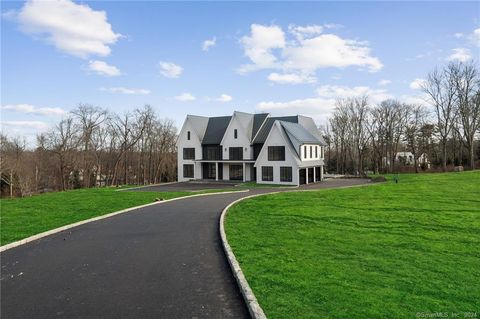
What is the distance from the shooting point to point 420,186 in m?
23.8

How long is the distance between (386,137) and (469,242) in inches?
1700

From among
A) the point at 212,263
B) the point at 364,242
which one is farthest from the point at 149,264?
the point at 364,242

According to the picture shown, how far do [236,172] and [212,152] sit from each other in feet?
14.3

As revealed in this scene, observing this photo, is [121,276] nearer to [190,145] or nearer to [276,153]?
[276,153]

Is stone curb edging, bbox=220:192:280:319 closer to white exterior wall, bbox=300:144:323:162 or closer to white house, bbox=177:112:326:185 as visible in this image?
white house, bbox=177:112:326:185

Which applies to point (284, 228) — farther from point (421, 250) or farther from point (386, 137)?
point (386, 137)

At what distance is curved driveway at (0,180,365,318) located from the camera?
18.4 ft

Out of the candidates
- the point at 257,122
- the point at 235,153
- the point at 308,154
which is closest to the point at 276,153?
the point at 308,154

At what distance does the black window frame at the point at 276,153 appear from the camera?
3291cm

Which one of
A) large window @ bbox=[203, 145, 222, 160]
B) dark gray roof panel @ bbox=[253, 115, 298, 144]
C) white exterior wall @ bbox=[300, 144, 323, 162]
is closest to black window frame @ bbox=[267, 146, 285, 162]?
white exterior wall @ bbox=[300, 144, 323, 162]

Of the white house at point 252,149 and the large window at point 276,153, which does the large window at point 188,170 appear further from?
the large window at point 276,153

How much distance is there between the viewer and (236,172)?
125 feet

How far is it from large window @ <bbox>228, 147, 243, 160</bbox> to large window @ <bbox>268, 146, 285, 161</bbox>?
4760 mm

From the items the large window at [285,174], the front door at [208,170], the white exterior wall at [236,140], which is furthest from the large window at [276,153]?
the front door at [208,170]
